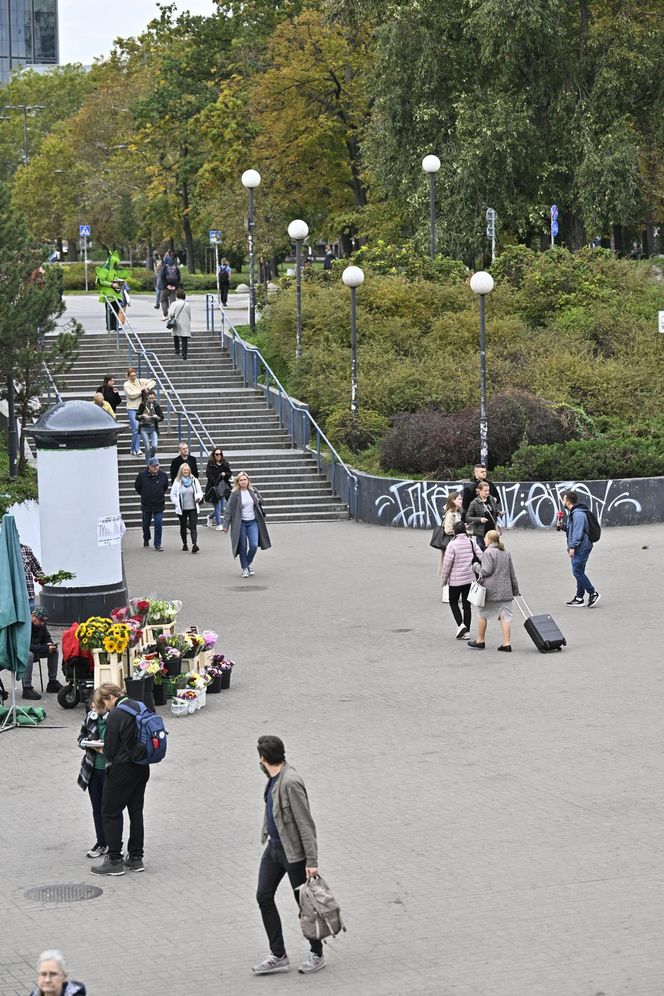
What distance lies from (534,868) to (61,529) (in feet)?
32.0

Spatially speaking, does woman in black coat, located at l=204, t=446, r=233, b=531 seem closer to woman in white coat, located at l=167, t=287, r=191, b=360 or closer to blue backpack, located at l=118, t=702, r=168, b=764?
woman in white coat, located at l=167, t=287, r=191, b=360

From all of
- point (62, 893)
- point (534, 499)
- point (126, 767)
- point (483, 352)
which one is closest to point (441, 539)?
point (534, 499)

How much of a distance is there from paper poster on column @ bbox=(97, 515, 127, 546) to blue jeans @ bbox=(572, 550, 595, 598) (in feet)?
18.5

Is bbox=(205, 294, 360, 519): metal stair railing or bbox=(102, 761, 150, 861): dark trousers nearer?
bbox=(102, 761, 150, 861): dark trousers

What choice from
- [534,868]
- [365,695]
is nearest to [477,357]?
[365,695]

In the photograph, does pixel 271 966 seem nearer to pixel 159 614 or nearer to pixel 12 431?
pixel 159 614

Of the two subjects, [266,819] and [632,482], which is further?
[632,482]

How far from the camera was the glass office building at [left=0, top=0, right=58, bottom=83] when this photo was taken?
186 m

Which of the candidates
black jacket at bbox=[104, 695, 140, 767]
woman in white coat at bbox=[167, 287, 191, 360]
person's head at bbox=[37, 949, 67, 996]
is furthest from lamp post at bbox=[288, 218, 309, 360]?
person's head at bbox=[37, 949, 67, 996]

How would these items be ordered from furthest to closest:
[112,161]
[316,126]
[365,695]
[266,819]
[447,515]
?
[112,161]
[316,126]
[447,515]
[365,695]
[266,819]

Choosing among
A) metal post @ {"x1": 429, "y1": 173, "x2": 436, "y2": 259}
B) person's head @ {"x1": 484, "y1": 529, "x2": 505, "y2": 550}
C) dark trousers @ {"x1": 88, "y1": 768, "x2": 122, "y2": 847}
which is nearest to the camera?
dark trousers @ {"x1": 88, "y1": 768, "x2": 122, "y2": 847}

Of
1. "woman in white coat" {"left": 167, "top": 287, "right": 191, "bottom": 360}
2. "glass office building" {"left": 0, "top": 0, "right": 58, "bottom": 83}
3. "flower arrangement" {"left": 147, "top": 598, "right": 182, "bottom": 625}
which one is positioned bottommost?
"flower arrangement" {"left": 147, "top": 598, "right": 182, "bottom": 625}

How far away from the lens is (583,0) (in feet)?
137

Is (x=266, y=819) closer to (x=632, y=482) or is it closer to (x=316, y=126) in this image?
(x=632, y=482)
